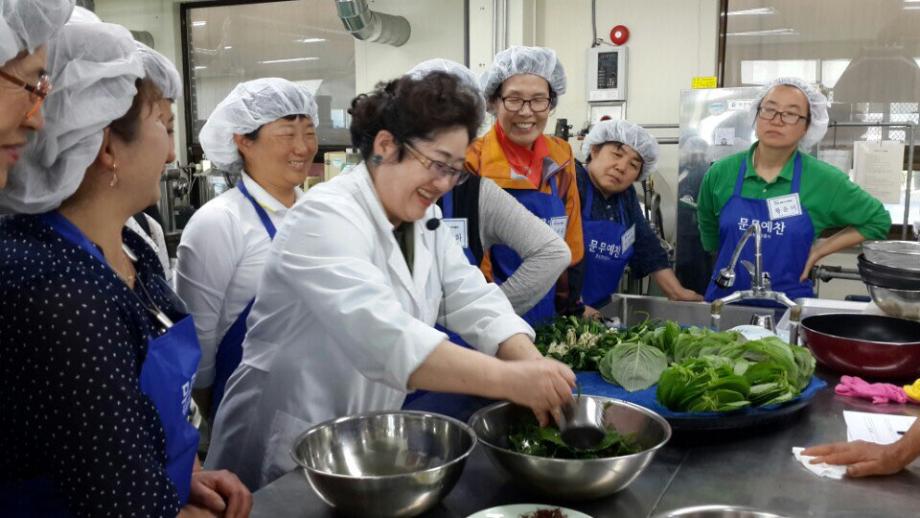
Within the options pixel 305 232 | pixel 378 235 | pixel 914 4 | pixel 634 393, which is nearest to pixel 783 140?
pixel 634 393

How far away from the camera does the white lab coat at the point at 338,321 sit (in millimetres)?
1339

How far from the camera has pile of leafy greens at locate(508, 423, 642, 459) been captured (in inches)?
52.1

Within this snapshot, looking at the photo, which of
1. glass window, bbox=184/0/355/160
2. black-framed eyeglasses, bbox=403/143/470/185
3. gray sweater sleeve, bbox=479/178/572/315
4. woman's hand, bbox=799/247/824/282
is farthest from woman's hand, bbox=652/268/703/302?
glass window, bbox=184/0/355/160

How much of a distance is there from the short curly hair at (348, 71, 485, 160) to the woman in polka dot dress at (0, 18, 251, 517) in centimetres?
50

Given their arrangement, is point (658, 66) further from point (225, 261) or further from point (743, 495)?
point (743, 495)

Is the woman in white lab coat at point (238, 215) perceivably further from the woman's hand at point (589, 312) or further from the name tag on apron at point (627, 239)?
the name tag on apron at point (627, 239)

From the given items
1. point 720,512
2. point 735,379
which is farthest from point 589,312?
point 720,512

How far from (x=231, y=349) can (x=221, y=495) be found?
0.84m

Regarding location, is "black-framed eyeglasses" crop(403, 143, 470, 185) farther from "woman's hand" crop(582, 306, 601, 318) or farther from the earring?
"woman's hand" crop(582, 306, 601, 318)

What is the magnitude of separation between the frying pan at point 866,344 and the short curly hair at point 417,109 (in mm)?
1081

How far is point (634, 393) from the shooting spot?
1.66m

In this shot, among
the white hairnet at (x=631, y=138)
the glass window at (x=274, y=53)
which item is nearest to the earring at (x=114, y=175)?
the white hairnet at (x=631, y=138)

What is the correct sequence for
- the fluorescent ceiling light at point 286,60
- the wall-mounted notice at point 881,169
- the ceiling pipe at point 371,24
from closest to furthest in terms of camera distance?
the wall-mounted notice at point 881,169, the ceiling pipe at point 371,24, the fluorescent ceiling light at point 286,60

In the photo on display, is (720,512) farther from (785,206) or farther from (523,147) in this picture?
(785,206)
